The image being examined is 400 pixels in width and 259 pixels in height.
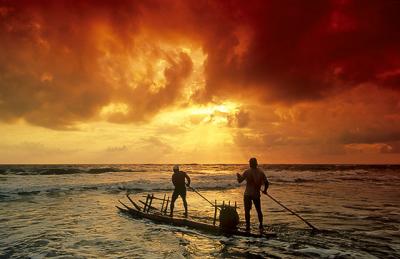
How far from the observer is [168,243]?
41.0 ft

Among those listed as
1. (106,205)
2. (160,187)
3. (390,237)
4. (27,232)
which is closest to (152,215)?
(27,232)

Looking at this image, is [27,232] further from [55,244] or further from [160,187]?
[160,187]

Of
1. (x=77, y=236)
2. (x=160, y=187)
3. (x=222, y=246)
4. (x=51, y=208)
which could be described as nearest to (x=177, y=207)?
(x=51, y=208)

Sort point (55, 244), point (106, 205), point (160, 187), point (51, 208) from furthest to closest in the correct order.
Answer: point (160, 187), point (106, 205), point (51, 208), point (55, 244)

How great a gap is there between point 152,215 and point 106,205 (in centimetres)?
761

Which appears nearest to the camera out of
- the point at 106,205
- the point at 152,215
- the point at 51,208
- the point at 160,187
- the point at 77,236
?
the point at 77,236

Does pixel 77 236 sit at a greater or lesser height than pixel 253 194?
lesser

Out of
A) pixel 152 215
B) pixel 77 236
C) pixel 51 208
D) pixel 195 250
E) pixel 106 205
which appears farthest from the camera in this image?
pixel 106 205

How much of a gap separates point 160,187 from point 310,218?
26.2 meters

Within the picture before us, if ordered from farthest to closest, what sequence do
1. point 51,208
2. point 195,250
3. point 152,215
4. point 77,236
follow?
point 51,208 < point 152,215 < point 77,236 < point 195,250

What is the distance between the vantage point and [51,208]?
21922mm

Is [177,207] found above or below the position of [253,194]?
below

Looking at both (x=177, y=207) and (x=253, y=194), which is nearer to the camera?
(x=253, y=194)

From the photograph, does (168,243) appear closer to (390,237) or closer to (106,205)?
(390,237)
